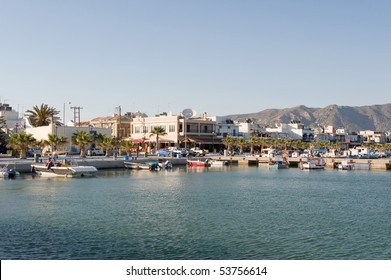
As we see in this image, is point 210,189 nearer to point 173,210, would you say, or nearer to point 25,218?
point 173,210

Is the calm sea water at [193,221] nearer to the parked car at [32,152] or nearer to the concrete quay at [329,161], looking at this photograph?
the concrete quay at [329,161]

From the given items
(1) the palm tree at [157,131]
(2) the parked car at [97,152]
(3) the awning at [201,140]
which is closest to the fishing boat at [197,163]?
(2) the parked car at [97,152]

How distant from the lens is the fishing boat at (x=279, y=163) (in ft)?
378

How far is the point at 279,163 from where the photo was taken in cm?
11912

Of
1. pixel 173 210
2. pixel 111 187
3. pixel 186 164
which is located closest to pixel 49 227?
pixel 173 210

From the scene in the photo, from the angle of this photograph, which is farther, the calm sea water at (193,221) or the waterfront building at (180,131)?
the waterfront building at (180,131)

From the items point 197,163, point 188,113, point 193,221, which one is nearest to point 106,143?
point 197,163

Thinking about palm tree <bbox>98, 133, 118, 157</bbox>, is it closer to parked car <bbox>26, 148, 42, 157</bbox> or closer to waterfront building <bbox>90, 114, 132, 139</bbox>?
parked car <bbox>26, 148, 42, 157</bbox>

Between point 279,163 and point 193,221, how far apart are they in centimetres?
7925

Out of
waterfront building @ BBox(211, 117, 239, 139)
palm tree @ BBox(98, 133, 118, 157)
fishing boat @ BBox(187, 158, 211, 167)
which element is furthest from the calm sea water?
waterfront building @ BBox(211, 117, 239, 139)

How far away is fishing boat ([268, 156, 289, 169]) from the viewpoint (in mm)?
115175

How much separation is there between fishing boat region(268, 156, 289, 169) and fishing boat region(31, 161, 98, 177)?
4537 cm

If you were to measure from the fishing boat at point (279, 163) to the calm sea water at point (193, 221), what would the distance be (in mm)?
42556

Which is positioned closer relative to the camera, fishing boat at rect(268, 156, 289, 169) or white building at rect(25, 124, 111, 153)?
fishing boat at rect(268, 156, 289, 169)
